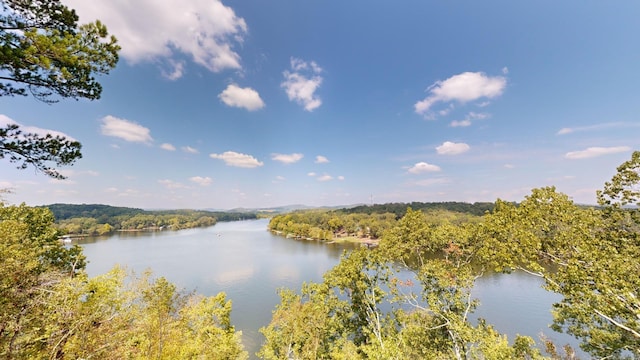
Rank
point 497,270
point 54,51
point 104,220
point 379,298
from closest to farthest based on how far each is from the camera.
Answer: point 54,51
point 497,270
point 379,298
point 104,220

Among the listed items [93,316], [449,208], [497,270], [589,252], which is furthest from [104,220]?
[449,208]

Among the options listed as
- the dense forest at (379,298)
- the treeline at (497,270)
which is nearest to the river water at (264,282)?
the dense forest at (379,298)

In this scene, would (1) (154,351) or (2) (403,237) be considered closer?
(1) (154,351)

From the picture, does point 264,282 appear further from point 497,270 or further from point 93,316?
point 93,316

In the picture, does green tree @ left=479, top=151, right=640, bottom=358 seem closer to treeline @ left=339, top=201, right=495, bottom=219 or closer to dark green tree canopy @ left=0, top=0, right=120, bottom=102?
dark green tree canopy @ left=0, top=0, right=120, bottom=102

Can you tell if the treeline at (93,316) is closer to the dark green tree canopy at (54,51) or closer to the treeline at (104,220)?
the dark green tree canopy at (54,51)

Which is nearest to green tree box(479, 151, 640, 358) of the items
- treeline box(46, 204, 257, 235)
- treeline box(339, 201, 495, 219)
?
treeline box(339, 201, 495, 219)

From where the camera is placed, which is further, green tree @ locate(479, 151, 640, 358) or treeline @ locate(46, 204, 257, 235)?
treeline @ locate(46, 204, 257, 235)

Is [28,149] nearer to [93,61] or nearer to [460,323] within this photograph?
[93,61]

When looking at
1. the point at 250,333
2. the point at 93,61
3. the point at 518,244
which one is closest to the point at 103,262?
the point at 250,333
